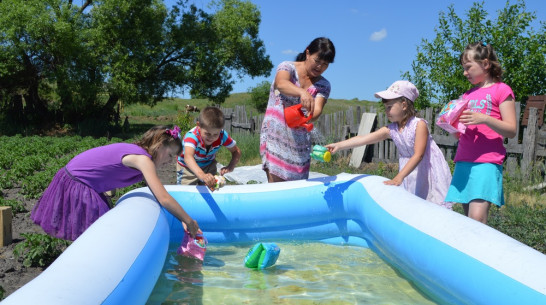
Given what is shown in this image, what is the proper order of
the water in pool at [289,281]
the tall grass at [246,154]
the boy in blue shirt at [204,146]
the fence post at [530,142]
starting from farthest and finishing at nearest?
1. the tall grass at [246,154]
2. the fence post at [530,142]
3. the boy in blue shirt at [204,146]
4. the water in pool at [289,281]

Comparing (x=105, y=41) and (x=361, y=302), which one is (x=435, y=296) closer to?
(x=361, y=302)

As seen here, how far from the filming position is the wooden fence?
7.34 meters

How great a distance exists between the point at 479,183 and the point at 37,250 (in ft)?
9.09

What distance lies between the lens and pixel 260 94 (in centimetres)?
2956

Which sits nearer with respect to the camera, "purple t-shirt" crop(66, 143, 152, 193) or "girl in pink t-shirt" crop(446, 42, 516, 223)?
"girl in pink t-shirt" crop(446, 42, 516, 223)

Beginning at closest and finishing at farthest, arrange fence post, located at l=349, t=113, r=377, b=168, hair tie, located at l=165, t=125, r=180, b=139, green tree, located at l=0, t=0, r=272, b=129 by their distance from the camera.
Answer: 1. hair tie, located at l=165, t=125, r=180, b=139
2. fence post, located at l=349, t=113, r=377, b=168
3. green tree, located at l=0, t=0, r=272, b=129

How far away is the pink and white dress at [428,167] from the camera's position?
3.33 m

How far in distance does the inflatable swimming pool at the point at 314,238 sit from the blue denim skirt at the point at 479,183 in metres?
0.23

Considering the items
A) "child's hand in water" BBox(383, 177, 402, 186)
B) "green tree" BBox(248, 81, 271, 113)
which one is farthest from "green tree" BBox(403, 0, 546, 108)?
"green tree" BBox(248, 81, 271, 113)

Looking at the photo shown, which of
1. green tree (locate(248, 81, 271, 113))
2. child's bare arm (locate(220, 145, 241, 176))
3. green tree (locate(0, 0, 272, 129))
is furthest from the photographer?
green tree (locate(248, 81, 271, 113))

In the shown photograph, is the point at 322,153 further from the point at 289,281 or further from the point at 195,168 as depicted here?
the point at 195,168

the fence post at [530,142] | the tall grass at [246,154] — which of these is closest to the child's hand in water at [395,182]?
the fence post at [530,142]

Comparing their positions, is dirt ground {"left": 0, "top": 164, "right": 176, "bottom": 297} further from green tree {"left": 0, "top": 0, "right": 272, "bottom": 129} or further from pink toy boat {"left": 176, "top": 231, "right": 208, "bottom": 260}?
green tree {"left": 0, "top": 0, "right": 272, "bottom": 129}

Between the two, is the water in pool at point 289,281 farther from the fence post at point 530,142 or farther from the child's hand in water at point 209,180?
the fence post at point 530,142
